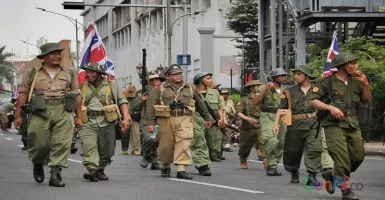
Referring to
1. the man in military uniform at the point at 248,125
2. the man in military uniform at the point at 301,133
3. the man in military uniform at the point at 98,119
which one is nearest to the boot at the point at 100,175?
the man in military uniform at the point at 98,119

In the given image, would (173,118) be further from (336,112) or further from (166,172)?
(336,112)

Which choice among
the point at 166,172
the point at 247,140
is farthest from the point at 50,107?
the point at 247,140

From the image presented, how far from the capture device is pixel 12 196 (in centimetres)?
1259

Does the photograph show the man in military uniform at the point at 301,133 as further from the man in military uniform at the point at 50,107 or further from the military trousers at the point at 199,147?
the man in military uniform at the point at 50,107

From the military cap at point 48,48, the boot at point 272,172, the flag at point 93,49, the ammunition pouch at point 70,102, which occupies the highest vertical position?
the flag at point 93,49

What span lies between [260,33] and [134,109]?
22.8 metres

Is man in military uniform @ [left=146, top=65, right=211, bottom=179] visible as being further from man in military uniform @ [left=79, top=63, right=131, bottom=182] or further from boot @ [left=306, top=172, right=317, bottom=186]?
boot @ [left=306, top=172, right=317, bottom=186]

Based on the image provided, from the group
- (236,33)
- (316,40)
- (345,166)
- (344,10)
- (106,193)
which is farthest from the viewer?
(236,33)

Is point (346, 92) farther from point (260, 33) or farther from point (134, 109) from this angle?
point (260, 33)

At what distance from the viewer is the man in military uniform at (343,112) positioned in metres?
12.4

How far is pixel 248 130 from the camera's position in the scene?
20016 millimetres

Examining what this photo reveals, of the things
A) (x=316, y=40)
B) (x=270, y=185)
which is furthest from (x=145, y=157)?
(x=316, y=40)

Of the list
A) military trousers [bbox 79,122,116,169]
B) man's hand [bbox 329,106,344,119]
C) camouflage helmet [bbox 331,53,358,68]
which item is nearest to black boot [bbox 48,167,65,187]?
military trousers [bbox 79,122,116,169]

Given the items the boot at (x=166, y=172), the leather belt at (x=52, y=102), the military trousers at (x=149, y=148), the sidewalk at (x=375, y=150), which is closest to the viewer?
the leather belt at (x=52, y=102)
